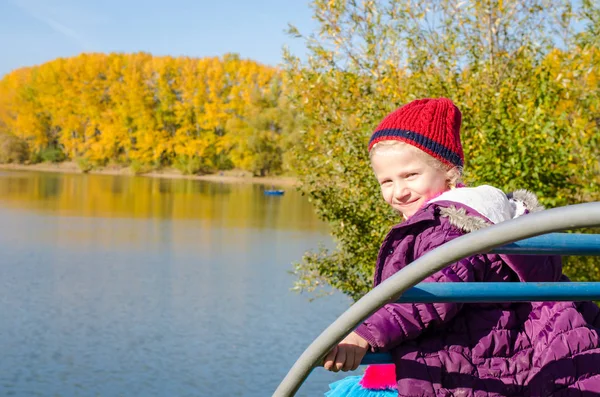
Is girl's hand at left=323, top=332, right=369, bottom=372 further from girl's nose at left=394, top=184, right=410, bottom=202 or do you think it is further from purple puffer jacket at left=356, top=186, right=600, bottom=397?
girl's nose at left=394, top=184, right=410, bottom=202

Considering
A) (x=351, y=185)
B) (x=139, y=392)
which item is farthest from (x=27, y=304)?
(x=351, y=185)

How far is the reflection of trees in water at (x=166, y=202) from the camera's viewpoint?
35.0 m

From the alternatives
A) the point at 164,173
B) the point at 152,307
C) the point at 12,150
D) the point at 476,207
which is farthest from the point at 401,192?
the point at 12,150

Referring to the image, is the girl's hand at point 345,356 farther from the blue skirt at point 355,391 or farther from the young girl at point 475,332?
the blue skirt at point 355,391

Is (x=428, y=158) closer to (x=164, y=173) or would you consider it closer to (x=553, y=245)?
(x=553, y=245)

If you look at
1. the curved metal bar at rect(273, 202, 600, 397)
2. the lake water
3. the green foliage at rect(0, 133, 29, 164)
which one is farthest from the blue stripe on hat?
the green foliage at rect(0, 133, 29, 164)

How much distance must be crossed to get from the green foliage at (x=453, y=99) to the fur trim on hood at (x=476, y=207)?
20.4 ft

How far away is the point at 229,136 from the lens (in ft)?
222

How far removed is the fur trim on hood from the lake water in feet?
39.2

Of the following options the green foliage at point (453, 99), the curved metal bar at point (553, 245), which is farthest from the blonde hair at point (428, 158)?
the green foliage at point (453, 99)

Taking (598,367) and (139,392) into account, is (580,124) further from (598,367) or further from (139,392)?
(139,392)

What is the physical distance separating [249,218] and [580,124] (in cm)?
2674

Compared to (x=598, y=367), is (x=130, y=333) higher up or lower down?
lower down

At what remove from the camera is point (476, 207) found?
78.7 inches
